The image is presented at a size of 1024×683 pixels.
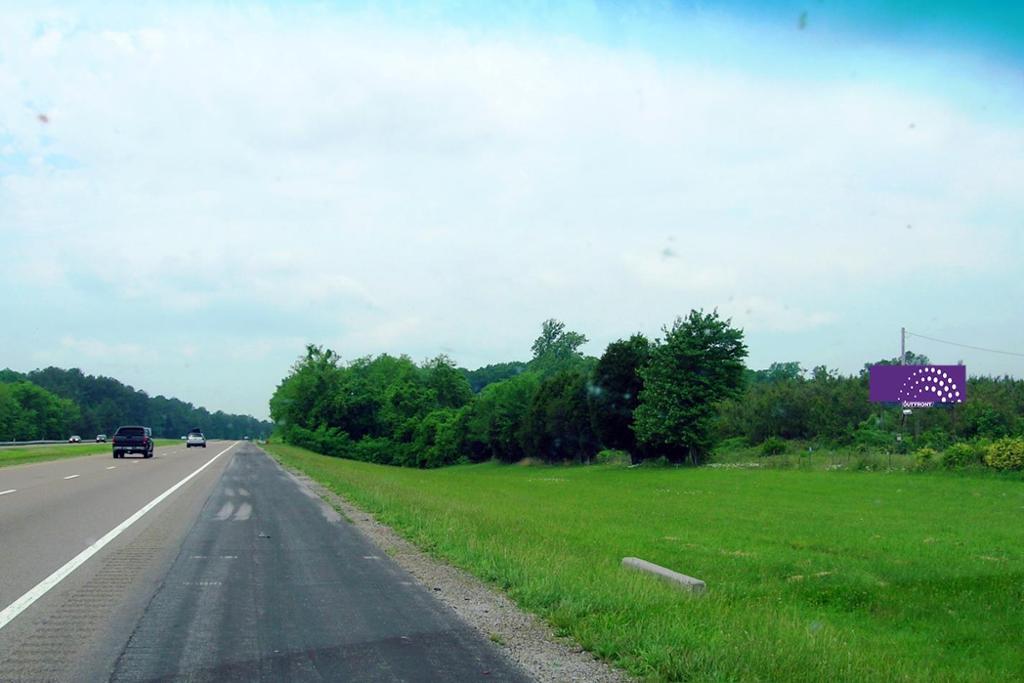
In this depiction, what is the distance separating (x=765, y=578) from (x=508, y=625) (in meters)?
5.52

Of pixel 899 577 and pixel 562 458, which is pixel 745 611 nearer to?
pixel 899 577

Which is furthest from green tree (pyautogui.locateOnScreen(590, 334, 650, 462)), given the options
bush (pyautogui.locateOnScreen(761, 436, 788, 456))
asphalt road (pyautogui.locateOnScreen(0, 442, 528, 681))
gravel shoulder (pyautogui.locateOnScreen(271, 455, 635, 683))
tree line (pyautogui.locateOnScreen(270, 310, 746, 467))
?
gravel shoulder (pyautogui.locateOnScreen(271, 455, 635, 683))

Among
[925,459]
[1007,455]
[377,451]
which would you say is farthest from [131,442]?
[377,451]

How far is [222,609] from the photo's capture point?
9.88m

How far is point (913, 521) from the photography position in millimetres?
22891

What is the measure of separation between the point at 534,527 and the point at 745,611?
9.07 metres

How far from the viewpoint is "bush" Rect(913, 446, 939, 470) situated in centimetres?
4500

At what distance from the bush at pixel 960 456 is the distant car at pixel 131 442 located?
4668 cm

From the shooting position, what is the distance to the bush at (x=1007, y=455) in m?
40.7

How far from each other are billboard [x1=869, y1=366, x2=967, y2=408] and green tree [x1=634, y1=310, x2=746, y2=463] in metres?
8.67

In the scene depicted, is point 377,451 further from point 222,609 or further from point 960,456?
point 222,609

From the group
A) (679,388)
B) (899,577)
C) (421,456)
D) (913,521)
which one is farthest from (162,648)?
(421,456)

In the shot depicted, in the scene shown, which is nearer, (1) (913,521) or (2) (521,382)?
(1) (913,521)

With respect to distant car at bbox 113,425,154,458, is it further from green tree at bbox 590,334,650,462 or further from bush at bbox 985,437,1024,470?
bush at bbox 985,437,1024,470
